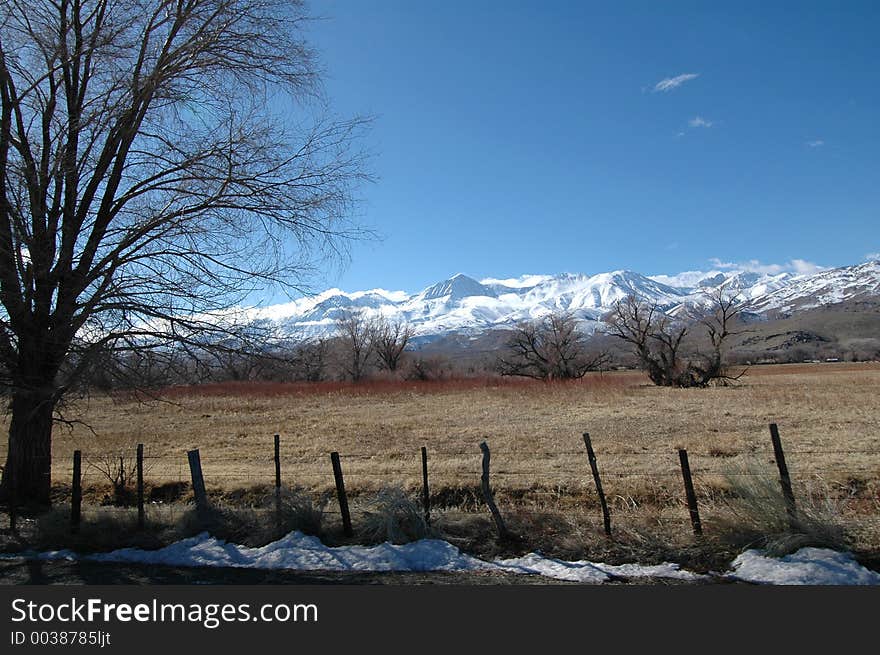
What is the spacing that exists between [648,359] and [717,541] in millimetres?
41616

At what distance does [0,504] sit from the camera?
357 inches

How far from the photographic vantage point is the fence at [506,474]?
26.3 feet

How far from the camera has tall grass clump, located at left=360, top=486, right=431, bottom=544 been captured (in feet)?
23.0

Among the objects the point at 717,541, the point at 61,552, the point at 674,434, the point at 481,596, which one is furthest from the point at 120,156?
the point at 674,434

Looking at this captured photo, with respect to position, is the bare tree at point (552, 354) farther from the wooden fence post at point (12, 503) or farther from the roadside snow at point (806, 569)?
the roadside snow at point (806, 569)

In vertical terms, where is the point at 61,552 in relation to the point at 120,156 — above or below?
below

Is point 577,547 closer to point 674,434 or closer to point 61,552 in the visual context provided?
point 61,552

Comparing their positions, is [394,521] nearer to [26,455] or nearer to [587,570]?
[587,570]

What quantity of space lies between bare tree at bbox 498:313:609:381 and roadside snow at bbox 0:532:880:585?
4554 cm

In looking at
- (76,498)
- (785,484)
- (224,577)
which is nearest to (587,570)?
(785,484)

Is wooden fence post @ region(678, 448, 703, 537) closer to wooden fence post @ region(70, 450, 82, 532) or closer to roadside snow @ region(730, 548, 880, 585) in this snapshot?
roadside snow @ region(730, 548, 880, 585)

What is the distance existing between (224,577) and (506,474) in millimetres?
7020

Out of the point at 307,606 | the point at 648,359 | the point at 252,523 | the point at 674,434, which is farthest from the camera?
the point at 648,359

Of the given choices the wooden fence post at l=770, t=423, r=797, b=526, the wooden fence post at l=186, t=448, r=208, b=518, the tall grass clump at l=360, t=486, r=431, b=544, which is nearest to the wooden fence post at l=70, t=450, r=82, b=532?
the wooden fence post at l=186, t=448, r=208, b=518
